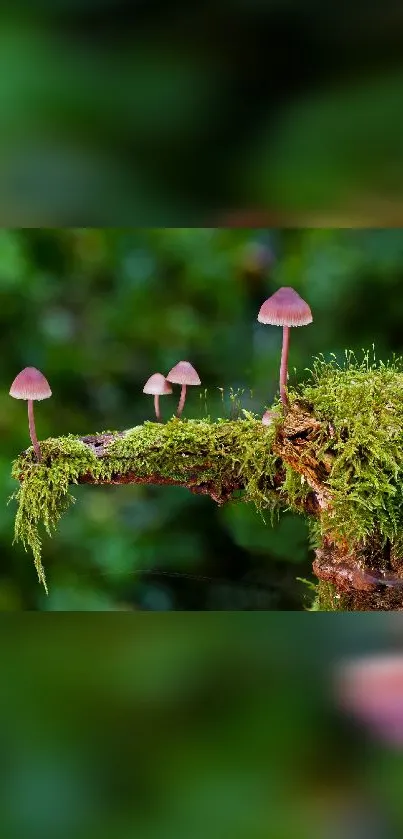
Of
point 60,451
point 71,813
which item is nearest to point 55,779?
point 71,813

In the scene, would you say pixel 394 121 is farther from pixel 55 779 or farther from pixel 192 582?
pixel 192 582

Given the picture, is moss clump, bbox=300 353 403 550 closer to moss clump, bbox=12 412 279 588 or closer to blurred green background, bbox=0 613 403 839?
moss clump, bbox=12 412 279 588

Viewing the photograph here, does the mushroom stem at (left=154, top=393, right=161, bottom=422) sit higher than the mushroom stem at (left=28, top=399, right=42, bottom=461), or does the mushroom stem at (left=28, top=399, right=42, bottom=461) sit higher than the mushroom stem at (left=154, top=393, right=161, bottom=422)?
the mushroom stem at (left=154, top=393, right=161, bottom=422)

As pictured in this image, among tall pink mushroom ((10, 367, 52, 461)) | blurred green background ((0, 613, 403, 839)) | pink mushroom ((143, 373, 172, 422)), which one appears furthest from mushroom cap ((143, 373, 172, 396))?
blurred green background ((0, 613, 403, 839))

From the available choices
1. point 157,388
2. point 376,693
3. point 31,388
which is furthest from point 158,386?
point 376,693

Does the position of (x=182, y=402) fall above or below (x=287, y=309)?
below

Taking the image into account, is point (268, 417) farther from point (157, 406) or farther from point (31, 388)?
point (31, 388)

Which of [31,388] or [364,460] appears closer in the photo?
[364,460]
